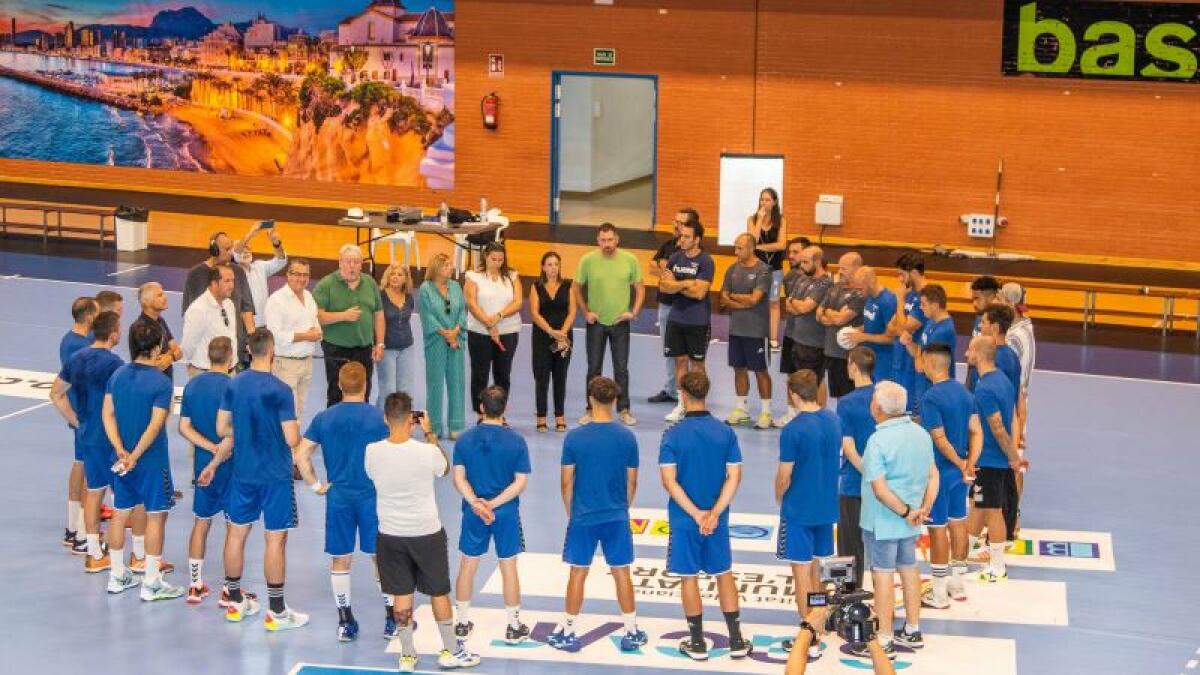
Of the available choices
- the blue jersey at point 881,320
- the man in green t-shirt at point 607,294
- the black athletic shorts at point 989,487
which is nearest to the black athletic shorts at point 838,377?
the blue jersey at point 881,320

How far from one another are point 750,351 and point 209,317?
17.1 ft

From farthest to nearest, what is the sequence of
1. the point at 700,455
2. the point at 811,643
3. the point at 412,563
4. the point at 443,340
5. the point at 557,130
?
the point at 557,130, the point at 443,340, the point at 700,455, the point at 412,563, the point at 811,643

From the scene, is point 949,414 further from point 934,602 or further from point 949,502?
point 934,602

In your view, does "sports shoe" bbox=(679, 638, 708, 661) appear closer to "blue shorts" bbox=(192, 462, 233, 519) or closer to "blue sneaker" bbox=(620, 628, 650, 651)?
"blue sneaker" bbox=(620, 628, 650, 651)

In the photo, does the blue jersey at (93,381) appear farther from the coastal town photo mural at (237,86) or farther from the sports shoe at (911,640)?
the coastal town photo mural at (237,86)

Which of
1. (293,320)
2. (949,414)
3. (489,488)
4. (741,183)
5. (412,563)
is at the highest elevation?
(741,183)

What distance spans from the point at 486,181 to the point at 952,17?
7211 millimetres

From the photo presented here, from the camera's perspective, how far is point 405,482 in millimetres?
9914

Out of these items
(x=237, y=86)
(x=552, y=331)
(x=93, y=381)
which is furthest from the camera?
(x=237, y=86)

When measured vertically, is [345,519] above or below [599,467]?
below

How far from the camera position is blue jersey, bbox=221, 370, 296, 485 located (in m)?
10.7

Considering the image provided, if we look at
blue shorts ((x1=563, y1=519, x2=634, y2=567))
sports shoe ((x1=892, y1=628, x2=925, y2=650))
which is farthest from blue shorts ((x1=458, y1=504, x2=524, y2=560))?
sports shoe ((x1=892, y1=628, x2=925, y2=650))

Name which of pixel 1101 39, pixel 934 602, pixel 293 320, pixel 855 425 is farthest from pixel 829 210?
pixel 855 425

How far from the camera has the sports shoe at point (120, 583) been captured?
11586 millimetres
